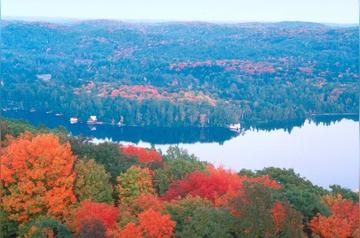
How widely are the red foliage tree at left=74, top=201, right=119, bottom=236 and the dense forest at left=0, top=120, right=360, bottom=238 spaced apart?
0.01m

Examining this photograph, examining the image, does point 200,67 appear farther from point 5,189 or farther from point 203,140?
point 5,189

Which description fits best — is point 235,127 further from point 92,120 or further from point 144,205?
point 144,205

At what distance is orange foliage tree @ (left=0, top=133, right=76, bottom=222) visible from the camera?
11961mm

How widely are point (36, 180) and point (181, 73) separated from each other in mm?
62143

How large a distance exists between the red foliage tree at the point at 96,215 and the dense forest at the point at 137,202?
0.5 inches

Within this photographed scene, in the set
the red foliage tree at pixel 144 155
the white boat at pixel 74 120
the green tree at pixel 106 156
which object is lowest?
the white boat at pixel 74 120

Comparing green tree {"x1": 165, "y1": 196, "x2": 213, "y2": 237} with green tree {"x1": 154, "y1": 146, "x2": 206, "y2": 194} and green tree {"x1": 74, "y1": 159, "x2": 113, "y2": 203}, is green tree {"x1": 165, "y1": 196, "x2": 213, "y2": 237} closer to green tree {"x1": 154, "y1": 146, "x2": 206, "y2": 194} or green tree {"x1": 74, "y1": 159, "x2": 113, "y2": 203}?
green tree {"x1": 74, "y1": 159, "x2": 113, "y2": 203}

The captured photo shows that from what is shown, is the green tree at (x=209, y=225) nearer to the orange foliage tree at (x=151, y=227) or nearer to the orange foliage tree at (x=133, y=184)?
the orange foliage tree at (x=151, y=227)

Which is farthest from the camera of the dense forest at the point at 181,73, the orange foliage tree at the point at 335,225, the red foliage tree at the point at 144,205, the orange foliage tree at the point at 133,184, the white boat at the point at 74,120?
the dense forest at the point at 181,73

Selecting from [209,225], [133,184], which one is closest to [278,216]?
[209,225]

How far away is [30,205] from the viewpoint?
11875 millimetres

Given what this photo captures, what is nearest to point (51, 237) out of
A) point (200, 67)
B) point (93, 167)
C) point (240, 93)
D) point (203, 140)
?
point (93, 167)

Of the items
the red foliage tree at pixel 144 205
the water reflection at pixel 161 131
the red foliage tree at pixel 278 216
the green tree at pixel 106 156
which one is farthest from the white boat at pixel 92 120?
the red foliage tree at pixel 278 216

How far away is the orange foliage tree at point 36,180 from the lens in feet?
39.2
